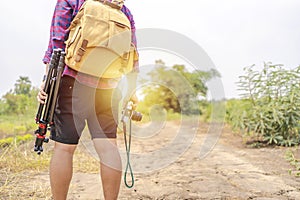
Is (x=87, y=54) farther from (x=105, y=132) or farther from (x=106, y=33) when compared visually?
(x=105, y=132)

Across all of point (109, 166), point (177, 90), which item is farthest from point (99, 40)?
point (177, 90)

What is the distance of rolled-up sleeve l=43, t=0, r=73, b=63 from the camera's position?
1.48 metres

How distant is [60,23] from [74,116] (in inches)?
15.5

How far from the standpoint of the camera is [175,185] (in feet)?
7.72

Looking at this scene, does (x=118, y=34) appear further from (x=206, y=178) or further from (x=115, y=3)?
(x=206, y=178)

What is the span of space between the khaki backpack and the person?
63 mm

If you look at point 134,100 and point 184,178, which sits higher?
point 134,100

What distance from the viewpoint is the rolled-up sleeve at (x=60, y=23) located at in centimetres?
148

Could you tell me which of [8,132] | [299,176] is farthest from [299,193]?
A: [8,132]

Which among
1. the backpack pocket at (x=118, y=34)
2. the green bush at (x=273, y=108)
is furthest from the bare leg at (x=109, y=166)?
the green bush at (x=273, y=108)

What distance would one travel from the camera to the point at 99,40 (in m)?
1.41

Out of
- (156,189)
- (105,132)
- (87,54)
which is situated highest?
(87,54)

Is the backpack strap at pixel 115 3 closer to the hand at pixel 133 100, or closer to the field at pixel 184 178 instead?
the hand at pixel 133 100

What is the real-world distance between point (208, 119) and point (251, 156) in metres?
5.66
